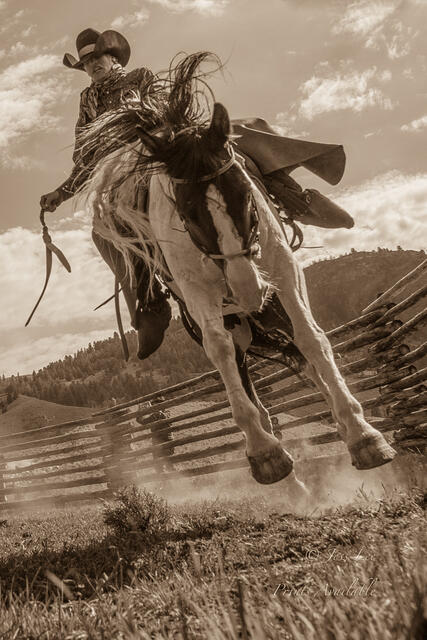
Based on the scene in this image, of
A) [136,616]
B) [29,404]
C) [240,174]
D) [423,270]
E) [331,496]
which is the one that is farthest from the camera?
[29,404]

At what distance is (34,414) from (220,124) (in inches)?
1444

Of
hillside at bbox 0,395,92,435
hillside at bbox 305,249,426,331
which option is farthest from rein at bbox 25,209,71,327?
hillside at bbox 305,249,426,331

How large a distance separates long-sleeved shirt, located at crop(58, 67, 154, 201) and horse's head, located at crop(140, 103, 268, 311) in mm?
1545

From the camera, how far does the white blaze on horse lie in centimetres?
378

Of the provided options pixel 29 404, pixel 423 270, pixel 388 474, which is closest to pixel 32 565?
pixel 388 474

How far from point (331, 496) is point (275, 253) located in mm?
2602

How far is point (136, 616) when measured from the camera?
76.2 inches

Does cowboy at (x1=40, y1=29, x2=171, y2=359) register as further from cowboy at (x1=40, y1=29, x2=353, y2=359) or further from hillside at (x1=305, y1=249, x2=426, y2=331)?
hillside at (x1=305, y1=249, x2=426, y2=331)

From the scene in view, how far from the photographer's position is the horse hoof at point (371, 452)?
3533 millimetres

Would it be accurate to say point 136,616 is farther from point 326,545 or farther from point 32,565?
point 32,565

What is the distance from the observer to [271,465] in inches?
145

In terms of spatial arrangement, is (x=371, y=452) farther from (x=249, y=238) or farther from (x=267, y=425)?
(x=267, y=425)

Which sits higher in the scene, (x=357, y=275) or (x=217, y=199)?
(x=357, y=275)

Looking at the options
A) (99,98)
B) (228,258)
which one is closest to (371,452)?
(228,258)
